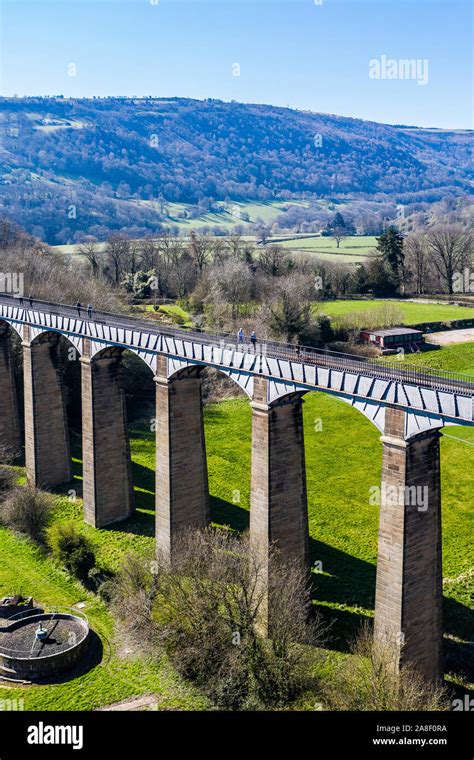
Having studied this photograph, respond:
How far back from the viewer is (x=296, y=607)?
26.6 meters

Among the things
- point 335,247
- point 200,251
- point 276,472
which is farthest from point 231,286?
point 335,247

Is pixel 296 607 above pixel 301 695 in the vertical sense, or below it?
above

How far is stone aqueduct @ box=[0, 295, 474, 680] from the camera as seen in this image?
919 inches

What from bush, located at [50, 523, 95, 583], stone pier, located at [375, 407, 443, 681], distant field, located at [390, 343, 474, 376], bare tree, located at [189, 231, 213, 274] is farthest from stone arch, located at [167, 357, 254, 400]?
bare tree, located at [189, 231, 213, 274]

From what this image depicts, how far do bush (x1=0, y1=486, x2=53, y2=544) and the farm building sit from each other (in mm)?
40468

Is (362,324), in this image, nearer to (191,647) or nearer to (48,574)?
(48,574)

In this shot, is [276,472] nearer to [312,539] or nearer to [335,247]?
[312,539]

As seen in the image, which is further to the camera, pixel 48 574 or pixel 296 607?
pixel 48 574

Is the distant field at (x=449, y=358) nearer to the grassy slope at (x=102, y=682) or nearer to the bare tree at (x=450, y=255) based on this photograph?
the bare tree at (x=450, y=255)

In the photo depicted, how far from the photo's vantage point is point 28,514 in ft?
122

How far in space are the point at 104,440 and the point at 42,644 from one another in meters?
12.9
